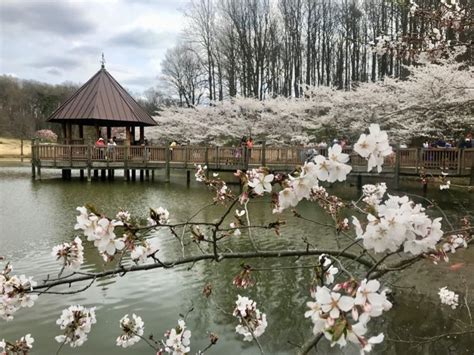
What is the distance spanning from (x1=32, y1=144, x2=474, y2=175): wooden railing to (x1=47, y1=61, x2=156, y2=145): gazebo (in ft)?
5.66

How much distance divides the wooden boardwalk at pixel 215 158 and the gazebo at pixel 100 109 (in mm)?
1812

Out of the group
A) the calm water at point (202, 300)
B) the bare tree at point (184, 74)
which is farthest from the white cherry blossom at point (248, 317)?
the bare tree at point (184, 74)

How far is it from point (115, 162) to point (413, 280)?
58.9 feet

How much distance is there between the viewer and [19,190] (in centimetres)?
1761

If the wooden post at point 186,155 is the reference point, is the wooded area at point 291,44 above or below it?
above

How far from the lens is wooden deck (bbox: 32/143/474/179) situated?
15805 mm

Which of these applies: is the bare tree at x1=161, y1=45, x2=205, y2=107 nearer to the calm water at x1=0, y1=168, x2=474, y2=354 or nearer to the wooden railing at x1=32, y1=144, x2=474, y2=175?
the wooden railing at x1=32, y1=144, x2=474, y2=175

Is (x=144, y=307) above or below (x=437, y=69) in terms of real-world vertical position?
below

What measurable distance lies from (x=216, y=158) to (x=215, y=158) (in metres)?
0.07

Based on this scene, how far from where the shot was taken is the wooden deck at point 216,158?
1580 centimetres

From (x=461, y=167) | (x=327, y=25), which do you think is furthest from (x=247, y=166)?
(x=327, y=25)

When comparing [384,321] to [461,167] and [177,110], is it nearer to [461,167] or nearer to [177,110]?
[461,167]

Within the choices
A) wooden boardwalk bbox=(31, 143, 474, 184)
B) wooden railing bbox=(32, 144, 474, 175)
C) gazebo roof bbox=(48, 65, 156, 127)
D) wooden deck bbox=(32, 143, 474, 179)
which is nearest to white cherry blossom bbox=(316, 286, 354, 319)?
wooden railing bbox=(32, 144, 474, 175)

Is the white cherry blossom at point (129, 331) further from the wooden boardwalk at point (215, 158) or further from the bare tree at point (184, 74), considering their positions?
the bare tree at point (184, 74)
